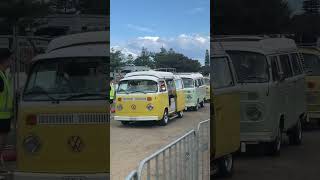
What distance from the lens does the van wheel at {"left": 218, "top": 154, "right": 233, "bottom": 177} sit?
1812 millimetres

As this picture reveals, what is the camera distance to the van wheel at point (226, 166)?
5.94 ft

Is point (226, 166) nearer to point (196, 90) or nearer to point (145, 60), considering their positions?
point (196, 90)

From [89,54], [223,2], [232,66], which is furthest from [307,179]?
[89,54]

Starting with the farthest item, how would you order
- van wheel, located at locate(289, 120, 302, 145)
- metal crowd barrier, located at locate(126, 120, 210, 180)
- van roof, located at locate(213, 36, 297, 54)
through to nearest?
van wheel, located at locate(289, 120, 302, 145), van roof, located at locate(213, 36, 297, 54), metal crowd barrier, located at locate(126, 120, 210, 180)

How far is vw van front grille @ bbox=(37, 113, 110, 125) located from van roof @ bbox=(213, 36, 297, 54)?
0.59 m

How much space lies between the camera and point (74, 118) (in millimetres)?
1729

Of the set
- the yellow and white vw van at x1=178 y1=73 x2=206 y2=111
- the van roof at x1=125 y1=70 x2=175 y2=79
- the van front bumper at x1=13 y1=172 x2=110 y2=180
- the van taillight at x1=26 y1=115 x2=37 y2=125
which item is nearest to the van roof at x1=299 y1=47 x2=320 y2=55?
the yellow and white vw van at x1=178 y1=73 x2=206 y2=111

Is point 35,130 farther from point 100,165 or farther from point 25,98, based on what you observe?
point 100,165

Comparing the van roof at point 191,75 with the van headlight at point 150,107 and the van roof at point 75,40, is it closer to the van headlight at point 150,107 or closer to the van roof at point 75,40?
the van headlight at point 150,107

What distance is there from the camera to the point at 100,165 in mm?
1724

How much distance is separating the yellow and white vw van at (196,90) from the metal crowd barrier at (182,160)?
8 cm

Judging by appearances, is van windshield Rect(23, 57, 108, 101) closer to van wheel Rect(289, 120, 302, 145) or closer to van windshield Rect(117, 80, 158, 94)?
van windshield Rect(117, 80, 158, 94)

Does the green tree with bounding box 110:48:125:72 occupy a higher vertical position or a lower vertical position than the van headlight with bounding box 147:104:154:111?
higher

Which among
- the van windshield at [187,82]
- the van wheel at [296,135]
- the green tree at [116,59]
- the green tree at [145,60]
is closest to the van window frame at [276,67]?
the van wheel at [296,135]
